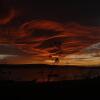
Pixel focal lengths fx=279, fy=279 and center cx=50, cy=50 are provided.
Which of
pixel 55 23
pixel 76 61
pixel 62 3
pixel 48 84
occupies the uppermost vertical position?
pixel 62 3

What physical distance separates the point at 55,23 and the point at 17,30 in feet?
1.45

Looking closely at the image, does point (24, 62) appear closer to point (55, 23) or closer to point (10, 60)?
point (10, 60)

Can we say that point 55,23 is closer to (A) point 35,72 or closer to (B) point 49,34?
(B) point 49,34

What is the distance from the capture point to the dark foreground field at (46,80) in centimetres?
292

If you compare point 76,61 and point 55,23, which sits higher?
point 55,23

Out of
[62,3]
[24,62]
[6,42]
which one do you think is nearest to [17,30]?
[6,42]

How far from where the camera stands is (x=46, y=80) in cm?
304

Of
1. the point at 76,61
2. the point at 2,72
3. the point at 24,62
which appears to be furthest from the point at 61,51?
the point at 2,72

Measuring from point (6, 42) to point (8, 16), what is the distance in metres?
0.29

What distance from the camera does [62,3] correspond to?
3.23m

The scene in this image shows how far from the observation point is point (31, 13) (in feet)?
10.4

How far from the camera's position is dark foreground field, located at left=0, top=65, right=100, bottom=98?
Answer: 292 cm

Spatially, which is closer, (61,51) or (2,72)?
(2,72)

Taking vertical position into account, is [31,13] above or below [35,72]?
above
